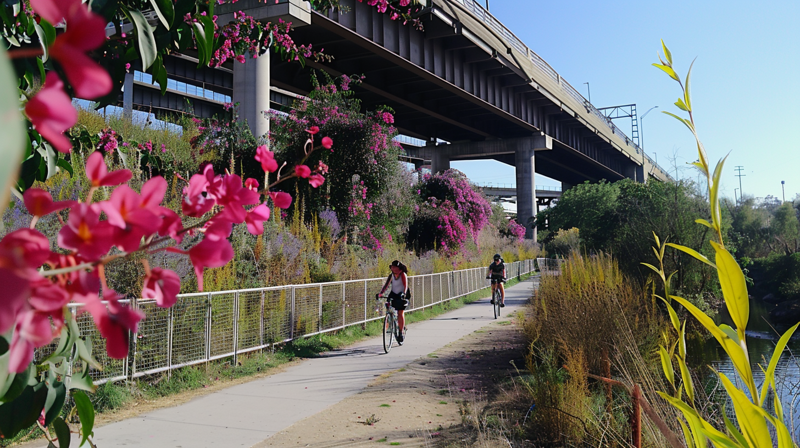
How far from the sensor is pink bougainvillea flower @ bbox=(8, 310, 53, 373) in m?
0.50

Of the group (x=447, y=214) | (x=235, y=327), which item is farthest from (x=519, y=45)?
(x=235, y=327)

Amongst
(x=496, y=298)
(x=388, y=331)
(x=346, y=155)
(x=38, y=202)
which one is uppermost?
(x=346, y=155)

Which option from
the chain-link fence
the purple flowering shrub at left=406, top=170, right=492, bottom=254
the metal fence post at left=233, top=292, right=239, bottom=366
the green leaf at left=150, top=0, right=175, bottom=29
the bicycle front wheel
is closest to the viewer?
the green leaf at left=150, top=0, right=175, bottom=29

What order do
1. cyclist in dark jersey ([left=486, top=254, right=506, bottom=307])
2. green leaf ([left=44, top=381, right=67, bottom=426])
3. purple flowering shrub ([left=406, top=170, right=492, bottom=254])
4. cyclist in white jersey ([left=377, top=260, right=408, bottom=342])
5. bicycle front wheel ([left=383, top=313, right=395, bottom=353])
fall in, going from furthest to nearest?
purple flowering shrub ([left=406, top=170, right=492, bottom=254]), cyclist in dark jersey ([left=486, top=254, right=506, bottom=307]), cyclist in white jersey ([left=377, top=260, right=408, bottom=342]), bicycle front wheel ([left=383, top=313, right=395, bottom=353]), green leaf ([left=44, top=381, right=67, bottom=426])

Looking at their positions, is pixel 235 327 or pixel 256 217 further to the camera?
pixel 235 327

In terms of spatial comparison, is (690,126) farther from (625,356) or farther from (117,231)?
(625,356)

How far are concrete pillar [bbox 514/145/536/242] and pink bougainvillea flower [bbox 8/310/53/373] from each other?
42157 millimetres

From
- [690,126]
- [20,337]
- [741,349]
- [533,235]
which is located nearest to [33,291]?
[20,337]

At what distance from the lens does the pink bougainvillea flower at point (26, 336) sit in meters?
0.50

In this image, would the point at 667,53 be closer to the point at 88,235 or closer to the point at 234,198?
the point at 234,198

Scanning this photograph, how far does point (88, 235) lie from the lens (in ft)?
1.80

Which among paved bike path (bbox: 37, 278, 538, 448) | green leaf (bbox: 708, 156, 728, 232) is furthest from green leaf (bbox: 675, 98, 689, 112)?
paved bike path (bbox: 37, 278, 538, 448)

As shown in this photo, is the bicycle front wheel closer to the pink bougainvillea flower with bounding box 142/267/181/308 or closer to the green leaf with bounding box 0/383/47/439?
the green leaf with bounding box 0/383/47/439

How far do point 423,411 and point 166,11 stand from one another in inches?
241
